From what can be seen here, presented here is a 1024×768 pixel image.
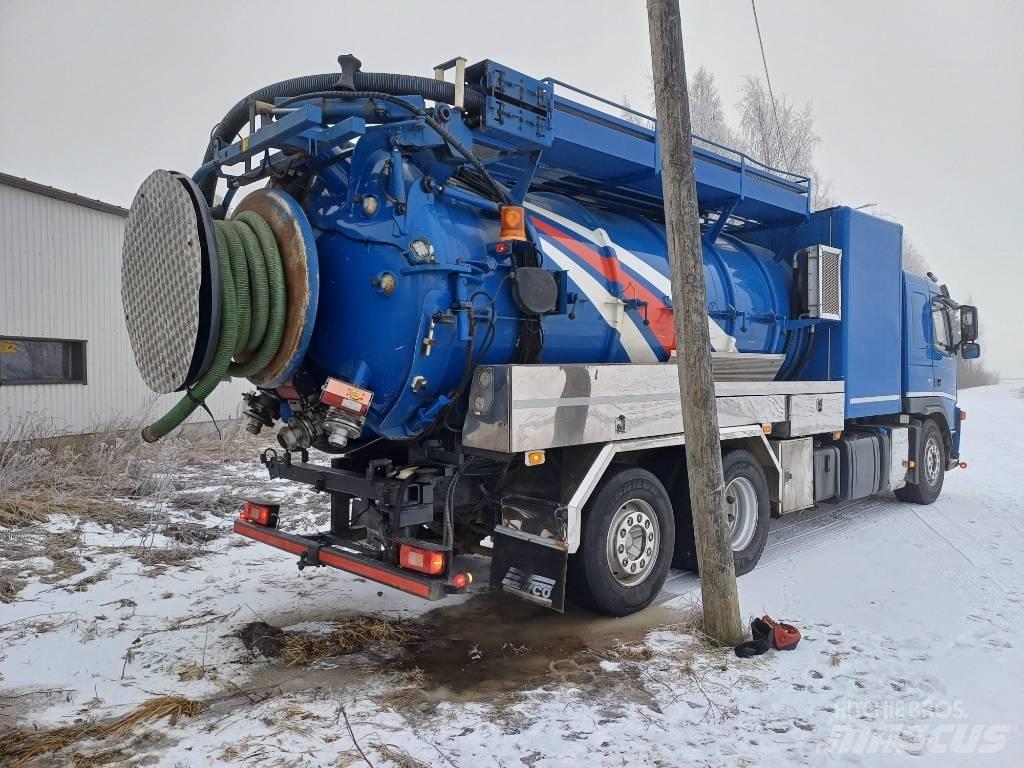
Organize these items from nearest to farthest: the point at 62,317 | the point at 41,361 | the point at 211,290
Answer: the point at 211,290, the point at 41,361, the point at 62,317

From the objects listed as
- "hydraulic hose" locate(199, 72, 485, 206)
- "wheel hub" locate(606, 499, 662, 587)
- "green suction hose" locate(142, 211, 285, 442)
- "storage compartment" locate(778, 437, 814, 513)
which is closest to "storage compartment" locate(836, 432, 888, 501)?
"storage compartment" locate(778, 437, 814, 513)

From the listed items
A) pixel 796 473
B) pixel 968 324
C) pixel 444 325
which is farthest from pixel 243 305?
pixel 968 324

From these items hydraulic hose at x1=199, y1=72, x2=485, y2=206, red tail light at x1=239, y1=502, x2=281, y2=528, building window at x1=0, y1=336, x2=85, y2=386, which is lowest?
red tail light at x1=239, y1=502, x2=281, y2=528

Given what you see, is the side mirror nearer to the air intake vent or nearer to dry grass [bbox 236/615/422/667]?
the air intake vent

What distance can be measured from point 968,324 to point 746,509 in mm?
5671

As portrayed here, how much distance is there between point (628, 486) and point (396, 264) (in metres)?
2.10

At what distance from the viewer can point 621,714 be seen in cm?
353

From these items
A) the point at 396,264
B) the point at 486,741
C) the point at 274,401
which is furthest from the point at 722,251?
the point at 486,741

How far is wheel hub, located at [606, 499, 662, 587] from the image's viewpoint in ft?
15.8

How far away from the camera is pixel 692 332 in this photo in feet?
14.2

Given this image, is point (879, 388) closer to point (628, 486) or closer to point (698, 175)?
point (698, 175)

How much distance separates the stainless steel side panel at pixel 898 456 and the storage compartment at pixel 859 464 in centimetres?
29

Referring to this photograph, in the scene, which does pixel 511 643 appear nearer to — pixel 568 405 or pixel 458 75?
pixel 568 405

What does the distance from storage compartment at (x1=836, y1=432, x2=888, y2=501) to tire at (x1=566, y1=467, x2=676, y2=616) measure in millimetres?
3161
